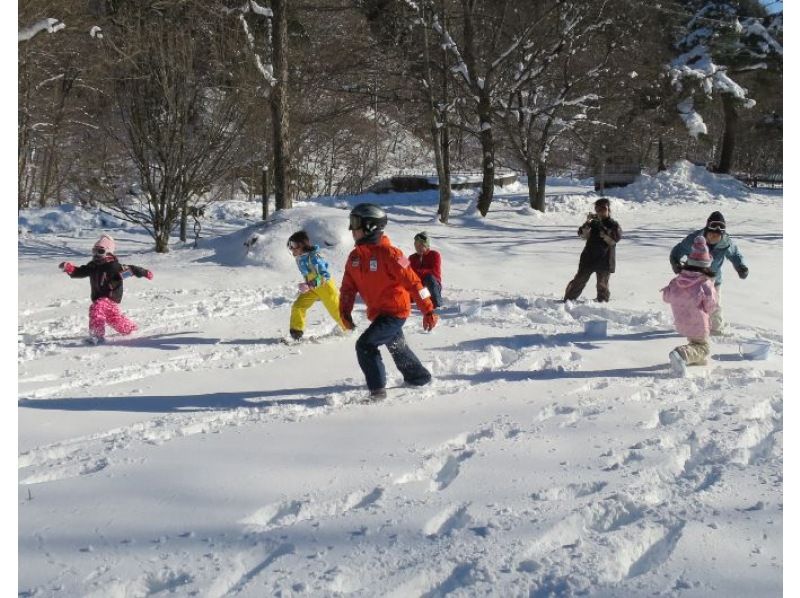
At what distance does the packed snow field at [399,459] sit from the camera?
2.59m

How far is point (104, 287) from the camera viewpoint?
6883 millimetres

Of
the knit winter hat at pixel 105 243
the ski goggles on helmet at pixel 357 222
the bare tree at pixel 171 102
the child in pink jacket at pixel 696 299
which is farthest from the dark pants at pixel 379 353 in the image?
the bare tree at pixel 171 102

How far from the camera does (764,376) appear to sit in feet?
17.8

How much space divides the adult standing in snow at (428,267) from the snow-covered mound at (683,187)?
18873mm

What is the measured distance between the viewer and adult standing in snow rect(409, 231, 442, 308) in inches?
324

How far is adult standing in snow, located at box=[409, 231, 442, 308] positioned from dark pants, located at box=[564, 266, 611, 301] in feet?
5.54

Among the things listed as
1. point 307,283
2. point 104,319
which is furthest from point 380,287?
point 104,319

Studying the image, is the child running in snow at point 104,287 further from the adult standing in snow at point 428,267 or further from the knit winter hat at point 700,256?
the knit winter hat at point 700,256

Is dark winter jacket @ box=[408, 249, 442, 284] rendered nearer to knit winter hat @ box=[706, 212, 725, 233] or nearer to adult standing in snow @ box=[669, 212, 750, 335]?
adult standing in snow @ box=[669, 212, 750, 335]

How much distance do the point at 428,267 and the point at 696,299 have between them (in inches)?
137

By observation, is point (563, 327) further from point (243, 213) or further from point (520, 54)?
point (243, 213)

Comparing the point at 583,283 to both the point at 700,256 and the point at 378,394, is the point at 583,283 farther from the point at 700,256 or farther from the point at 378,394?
the point at 378,394

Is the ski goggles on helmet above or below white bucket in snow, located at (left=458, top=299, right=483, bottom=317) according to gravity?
above

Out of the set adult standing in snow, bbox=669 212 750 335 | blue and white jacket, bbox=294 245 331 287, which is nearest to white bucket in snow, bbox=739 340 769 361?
adult standing in snow, bbox=669 212 750 335
